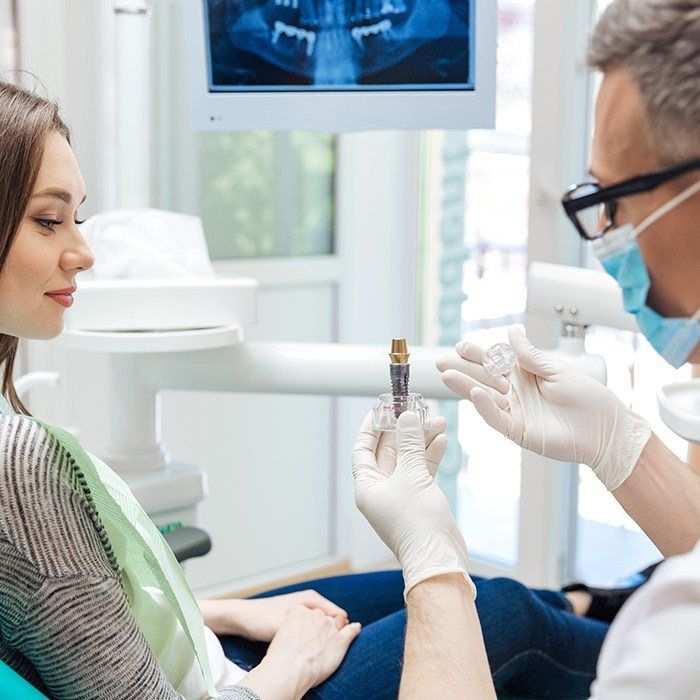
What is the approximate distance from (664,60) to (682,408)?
67 cm

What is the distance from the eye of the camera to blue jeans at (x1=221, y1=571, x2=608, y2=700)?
53.6 inches

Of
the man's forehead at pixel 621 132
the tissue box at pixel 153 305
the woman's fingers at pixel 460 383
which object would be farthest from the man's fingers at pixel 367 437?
the tissue box at pixel 153 305

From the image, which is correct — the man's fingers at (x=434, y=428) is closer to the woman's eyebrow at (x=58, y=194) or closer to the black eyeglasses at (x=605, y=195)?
the black eyeglasses at (x=605, y=195)

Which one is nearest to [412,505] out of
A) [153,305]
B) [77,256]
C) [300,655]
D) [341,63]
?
[300,655]

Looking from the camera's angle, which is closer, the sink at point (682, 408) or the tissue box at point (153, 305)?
the sink at point (682, 408)

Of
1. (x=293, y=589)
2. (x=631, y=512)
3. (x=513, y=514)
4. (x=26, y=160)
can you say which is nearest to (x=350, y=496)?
(x=513, y=514)

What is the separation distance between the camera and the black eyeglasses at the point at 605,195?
85 cm

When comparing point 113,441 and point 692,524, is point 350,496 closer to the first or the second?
point 113,441

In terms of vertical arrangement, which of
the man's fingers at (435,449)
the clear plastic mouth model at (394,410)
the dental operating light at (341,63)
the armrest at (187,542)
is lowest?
the armrest at (187,542)

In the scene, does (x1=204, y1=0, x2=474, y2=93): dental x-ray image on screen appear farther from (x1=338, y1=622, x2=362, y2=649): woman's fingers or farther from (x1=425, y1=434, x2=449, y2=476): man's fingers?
(x1=338, y1=622, x2=362, y2=649): woman's fingers

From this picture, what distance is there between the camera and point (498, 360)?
1309mm

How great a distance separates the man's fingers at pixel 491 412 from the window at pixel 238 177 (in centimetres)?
167

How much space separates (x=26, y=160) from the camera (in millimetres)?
1218

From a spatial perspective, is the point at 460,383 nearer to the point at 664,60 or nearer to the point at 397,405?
the point at 397,405
